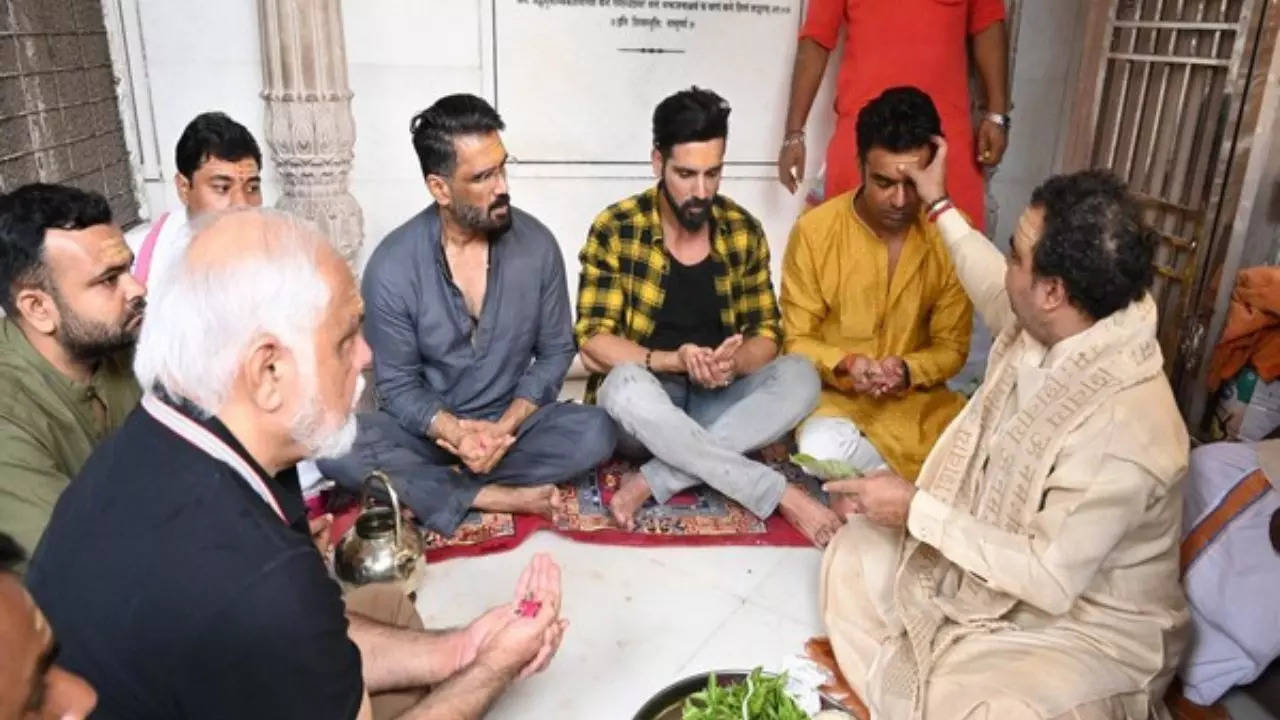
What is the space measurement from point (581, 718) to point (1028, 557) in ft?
3.64

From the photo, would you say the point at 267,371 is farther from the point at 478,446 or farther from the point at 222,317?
the point at 478,446

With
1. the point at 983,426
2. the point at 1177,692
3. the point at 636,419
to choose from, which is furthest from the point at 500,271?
the point at 1177,692

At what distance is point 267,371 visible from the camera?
1.35 m

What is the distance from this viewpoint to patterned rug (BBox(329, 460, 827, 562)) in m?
2.97

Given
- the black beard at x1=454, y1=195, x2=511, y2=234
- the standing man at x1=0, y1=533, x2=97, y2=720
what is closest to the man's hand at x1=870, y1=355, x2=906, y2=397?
the black beard at x1=454, y1=195, x2=511, y2=234

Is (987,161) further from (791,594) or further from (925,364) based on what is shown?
(791,594)

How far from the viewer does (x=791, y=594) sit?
277 cm

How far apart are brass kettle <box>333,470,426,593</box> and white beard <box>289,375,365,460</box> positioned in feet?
2.84

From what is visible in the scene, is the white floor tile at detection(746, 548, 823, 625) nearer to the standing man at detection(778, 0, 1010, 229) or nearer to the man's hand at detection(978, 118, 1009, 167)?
the standing man at detection(778, 0, 1010, 229)

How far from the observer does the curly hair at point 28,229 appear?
2012 mm

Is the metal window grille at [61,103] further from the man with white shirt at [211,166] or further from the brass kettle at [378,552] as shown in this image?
the brass kettle at [378,552]

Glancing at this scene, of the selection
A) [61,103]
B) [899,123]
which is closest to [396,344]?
[61,103]

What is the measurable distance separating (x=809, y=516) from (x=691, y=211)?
3.64 ft

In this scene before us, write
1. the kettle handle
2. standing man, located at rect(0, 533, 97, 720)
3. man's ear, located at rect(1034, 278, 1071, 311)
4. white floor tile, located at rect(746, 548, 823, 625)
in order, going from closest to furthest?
standing man, located at rect(0, 533, 97, 720), man's ear, located at rect(1034, 278, 1071, 311), the kettle handle, white floor tile, located at rect(746, 548, 823, 625)
